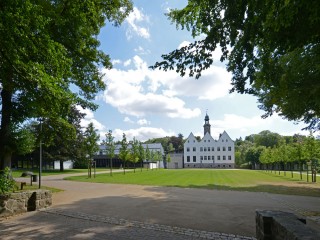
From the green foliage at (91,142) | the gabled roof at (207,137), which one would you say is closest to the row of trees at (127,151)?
the green foliage at (91,142)

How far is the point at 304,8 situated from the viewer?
5.80 m

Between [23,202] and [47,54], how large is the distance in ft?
19.5

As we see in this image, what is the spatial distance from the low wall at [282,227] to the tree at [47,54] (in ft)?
20.9

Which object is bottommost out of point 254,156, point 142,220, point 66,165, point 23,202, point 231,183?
point 66,165

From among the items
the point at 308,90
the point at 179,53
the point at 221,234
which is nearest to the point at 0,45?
the point at 179,53

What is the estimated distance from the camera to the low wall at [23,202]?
33.2ft

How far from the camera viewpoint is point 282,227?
5574mm

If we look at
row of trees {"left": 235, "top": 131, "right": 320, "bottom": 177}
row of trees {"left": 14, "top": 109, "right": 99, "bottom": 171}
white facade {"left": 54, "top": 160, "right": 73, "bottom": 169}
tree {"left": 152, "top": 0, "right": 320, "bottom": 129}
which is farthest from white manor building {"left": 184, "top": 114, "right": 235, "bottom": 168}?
tree {"left": 152, "top": 0, "right": 320, "bottom": 129}

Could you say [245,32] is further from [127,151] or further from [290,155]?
[127,151]

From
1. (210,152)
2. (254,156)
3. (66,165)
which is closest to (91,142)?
(66,165)

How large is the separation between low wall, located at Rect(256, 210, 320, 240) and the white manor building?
8358 cm

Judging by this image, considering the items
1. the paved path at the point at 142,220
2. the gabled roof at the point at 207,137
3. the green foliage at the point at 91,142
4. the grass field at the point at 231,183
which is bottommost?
the grass field at the point at 231,183

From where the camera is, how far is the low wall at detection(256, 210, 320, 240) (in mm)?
4809

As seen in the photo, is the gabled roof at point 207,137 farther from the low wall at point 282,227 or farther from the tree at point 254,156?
the low wall at point 282,227
